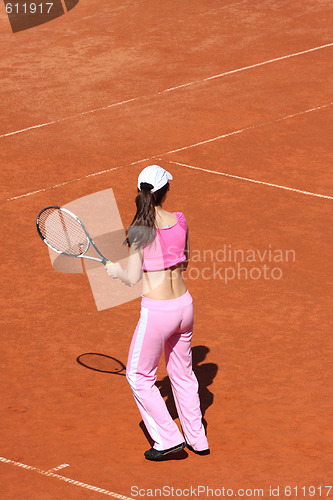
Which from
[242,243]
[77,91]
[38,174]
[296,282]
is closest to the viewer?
[296,282]

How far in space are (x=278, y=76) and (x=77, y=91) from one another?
11.4ft

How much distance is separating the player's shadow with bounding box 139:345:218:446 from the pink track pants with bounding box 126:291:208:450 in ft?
1.71

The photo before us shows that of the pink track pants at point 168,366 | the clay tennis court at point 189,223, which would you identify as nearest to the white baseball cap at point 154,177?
the pink track pants at point 168,366

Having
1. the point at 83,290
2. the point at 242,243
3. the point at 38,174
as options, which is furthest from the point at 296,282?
the point at 38,174

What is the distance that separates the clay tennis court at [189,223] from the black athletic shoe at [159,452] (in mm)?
54

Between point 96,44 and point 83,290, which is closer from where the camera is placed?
point 83,290

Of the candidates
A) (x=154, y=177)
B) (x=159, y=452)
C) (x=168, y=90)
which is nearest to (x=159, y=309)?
Result: (x=154, y=177)

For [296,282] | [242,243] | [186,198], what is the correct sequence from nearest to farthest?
[296,282] < [242,243] < [186,198]

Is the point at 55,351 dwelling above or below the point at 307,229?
above

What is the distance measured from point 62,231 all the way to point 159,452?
2348mm

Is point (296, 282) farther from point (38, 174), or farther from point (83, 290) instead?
point (38, 174)

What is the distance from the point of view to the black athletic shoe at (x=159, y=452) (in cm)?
648

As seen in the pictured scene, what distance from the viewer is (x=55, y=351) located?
836 cm

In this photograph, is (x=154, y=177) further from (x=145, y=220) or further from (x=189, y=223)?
(x=189, y=223)
